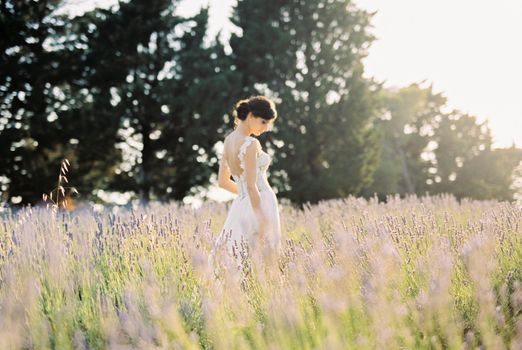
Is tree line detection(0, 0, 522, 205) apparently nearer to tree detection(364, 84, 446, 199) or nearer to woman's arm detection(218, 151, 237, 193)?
tree detection(364, 84, 446, 199)

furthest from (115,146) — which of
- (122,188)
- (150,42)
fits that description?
(150,42)

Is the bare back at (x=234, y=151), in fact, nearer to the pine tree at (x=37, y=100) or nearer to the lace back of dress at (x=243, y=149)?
the lace back of dress at (x=243, y=149)

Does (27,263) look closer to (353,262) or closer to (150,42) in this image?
(353,262)

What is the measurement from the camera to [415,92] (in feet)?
108

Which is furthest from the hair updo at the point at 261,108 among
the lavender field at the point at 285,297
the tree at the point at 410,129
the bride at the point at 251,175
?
the tree at the point at 410,129

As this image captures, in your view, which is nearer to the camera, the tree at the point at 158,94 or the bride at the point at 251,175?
the bride at the point at 251,175

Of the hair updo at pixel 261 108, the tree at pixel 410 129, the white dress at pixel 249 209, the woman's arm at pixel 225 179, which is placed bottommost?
the white dress at pixel 249 209

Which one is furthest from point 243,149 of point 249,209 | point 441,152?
point 441,152

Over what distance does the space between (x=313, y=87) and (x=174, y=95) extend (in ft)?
15.6

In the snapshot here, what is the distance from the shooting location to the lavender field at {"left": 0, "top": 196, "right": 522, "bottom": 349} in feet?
9.20

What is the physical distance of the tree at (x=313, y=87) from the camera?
19.6 m

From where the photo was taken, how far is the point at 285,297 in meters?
2.98

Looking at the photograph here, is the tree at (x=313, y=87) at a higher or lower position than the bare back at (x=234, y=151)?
higher

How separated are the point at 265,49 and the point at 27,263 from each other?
1777 centimetres
